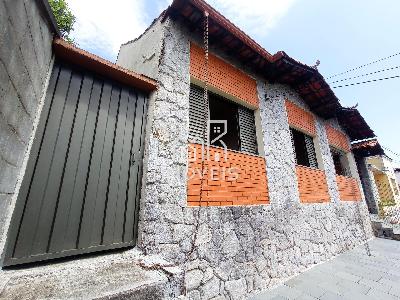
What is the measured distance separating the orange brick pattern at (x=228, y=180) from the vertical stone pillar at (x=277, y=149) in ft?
1.07

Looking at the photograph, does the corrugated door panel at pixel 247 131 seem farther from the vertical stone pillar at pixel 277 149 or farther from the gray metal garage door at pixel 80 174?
the gray metal garage door at pixel 80 174

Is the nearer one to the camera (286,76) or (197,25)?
(197,25)

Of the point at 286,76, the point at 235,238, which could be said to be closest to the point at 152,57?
the point at 235,238

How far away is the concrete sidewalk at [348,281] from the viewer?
392 centimetres

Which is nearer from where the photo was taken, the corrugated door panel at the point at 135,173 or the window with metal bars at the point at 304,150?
the corrugated door panel at the point at 135,173

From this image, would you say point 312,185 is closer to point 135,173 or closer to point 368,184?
point 135,173

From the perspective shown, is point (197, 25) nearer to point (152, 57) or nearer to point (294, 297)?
point (152, 57)

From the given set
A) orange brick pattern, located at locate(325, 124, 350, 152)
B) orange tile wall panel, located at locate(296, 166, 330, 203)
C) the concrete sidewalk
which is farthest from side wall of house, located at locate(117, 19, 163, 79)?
orange brick pattern, located at locate(325, 124, 350, 152)

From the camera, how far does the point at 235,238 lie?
3.84m

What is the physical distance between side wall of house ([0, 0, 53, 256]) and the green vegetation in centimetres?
1014

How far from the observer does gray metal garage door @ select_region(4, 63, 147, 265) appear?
2.25 metres

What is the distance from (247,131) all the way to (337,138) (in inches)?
240

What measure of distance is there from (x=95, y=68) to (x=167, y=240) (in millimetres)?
2611

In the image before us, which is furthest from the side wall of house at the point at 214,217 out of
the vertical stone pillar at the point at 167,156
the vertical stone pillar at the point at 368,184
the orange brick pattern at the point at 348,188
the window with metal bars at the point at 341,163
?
the vertical stone pillar at the point at 368,184
